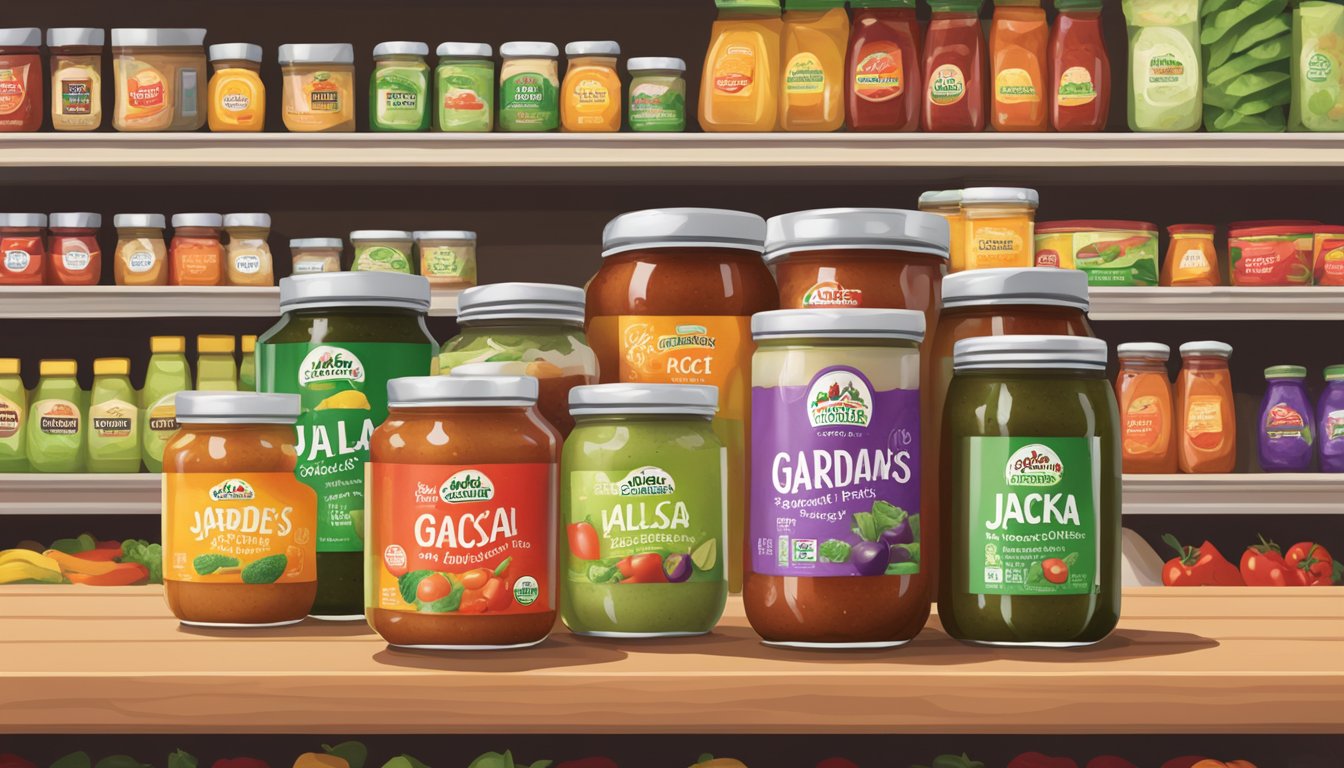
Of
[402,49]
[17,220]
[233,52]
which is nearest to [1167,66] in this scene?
[402,49]

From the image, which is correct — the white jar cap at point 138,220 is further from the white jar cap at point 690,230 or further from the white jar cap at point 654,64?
the white jar cap at point 690,230

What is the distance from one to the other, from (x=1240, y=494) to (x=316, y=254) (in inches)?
72.1

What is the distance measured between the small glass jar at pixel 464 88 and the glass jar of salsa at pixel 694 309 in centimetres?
181

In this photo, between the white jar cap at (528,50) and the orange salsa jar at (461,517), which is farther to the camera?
the white jar cap at (528,50)

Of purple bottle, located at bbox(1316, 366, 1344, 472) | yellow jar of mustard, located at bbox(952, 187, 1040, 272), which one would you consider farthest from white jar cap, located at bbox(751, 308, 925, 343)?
purple bottle, located at bbox(1316, 366, 1344, 472)

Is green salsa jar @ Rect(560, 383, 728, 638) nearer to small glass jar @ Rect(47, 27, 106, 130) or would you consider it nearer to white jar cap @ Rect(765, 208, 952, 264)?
white jar cap @ Rect(765, 208, 952, 264)

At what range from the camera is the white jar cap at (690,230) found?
82 cm

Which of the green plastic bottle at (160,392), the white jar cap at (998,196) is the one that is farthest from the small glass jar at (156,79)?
the white jar cap at (998,196)

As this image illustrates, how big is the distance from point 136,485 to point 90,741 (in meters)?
0.48

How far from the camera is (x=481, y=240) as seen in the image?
9.50 ft

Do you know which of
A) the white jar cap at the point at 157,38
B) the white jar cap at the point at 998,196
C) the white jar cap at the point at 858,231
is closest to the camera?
the white jar cap at the point at 858,231

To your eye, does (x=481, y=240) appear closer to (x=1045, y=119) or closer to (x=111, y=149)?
(x=111, y=149)

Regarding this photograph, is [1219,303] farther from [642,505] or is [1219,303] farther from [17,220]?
[17,220]

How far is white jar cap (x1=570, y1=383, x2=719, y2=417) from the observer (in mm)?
736
